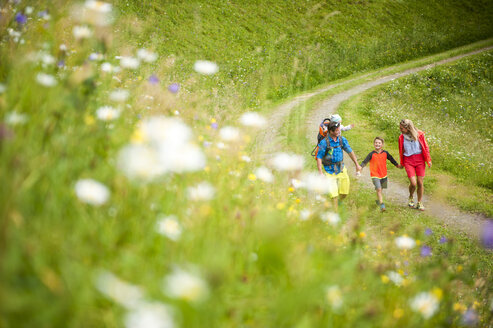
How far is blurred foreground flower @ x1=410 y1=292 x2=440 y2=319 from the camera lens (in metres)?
1.83

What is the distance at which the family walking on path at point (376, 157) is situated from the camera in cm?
675

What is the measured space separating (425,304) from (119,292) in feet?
5.58

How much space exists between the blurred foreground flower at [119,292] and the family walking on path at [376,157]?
5.64m

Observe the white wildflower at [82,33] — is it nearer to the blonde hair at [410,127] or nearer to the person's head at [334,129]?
the person's head at [334,129]

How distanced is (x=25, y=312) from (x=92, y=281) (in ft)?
0.67

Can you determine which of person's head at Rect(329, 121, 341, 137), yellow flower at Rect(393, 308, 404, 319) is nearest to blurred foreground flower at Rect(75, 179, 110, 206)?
yellow flower at Rect(393, 308, 404, 319)

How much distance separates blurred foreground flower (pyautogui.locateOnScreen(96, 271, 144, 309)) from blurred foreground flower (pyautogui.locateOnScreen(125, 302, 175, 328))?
28 mm

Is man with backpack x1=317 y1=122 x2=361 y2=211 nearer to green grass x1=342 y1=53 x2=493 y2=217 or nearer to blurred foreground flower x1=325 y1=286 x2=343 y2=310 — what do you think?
green grass x1=342 y1=53 x2=493 y2=217

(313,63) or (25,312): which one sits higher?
(25,312)

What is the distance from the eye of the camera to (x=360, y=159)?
11570 millimetres

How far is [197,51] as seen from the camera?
18422mm

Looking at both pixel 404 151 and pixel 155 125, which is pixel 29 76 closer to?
pixel 155 125

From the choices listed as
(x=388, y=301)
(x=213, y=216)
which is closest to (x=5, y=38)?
(x=213, y=216)

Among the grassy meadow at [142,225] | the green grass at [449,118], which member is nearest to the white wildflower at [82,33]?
the grassy meadow at [142,225]
